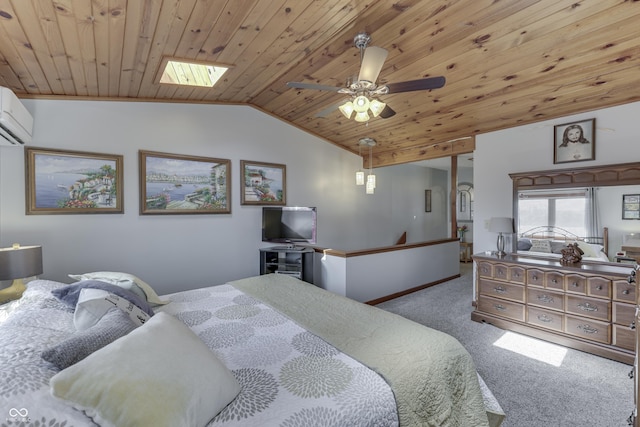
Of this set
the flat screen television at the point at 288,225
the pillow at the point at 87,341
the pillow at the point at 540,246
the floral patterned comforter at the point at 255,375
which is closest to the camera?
the floral patterned comforter at the point at 255,375

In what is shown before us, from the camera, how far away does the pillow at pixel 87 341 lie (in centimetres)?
93

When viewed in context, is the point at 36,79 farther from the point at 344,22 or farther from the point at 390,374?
the point at 390,374

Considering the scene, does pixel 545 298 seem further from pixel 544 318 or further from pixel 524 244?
pixel 524 244

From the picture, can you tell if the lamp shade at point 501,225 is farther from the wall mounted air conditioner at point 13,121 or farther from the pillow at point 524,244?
the wall mounted air conditioner at point 13,121

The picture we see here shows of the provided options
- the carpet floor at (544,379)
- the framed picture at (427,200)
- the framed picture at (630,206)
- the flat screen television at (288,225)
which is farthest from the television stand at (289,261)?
the framed picture at (427,200)

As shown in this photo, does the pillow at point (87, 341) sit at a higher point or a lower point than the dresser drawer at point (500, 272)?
higher

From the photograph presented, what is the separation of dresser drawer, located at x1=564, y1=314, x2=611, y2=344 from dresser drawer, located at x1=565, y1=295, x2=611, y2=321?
53 millimetres

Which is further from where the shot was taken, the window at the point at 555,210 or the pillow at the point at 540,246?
the pillow at the point at 540,246

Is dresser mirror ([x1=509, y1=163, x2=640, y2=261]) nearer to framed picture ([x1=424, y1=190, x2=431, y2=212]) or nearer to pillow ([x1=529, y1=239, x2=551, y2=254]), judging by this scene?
pillow ([x1=529, y1=239, x2=551, y2=254])

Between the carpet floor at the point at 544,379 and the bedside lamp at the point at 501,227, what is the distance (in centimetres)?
93

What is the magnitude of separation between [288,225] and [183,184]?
4.77ft

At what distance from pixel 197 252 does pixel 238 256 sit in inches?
21.9

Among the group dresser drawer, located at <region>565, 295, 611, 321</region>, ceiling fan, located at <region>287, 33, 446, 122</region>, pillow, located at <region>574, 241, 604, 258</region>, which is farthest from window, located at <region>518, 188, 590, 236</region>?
ceiling fan, located at <region>287, 33, 446, 122</region>

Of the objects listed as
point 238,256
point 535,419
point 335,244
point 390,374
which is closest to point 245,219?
point 238,256
